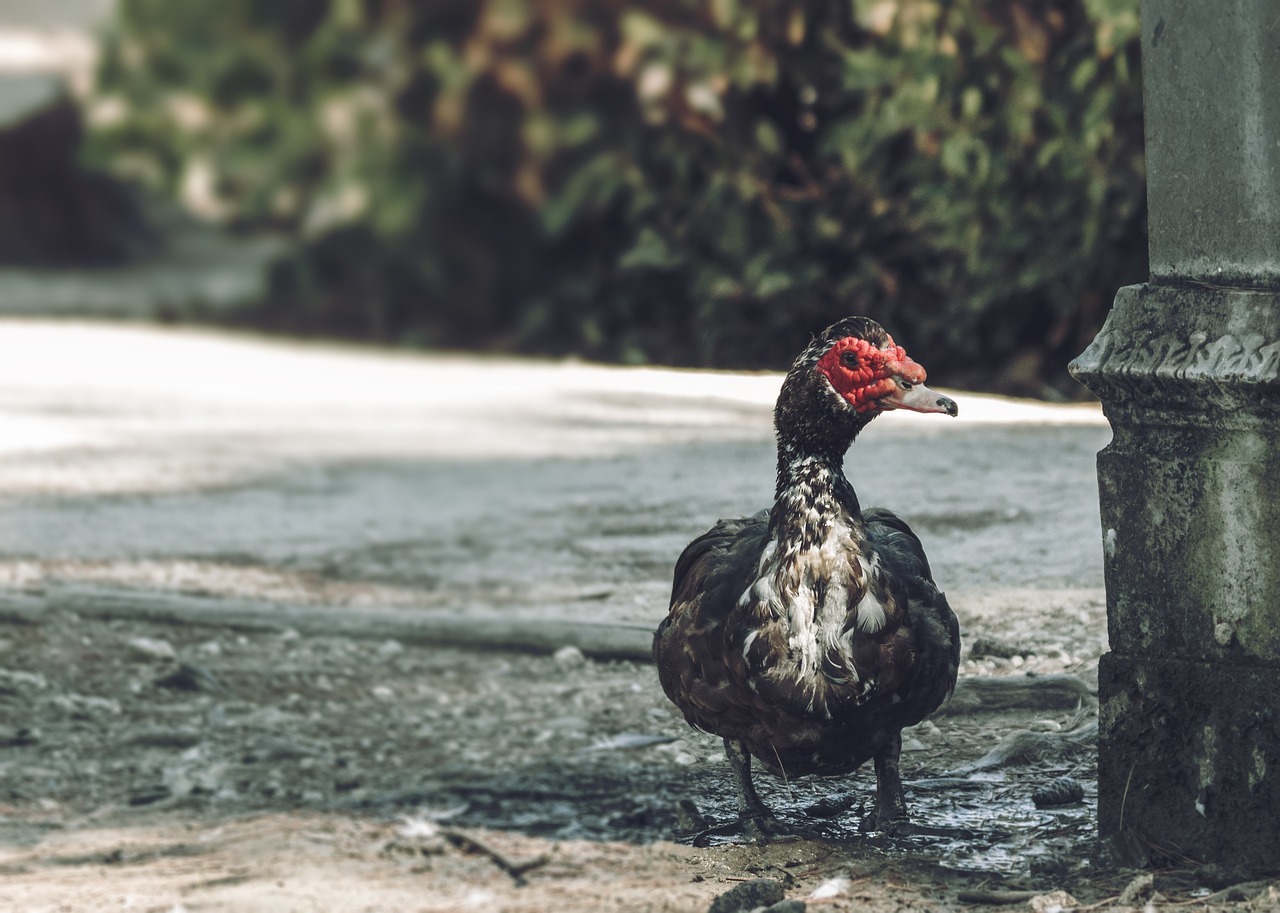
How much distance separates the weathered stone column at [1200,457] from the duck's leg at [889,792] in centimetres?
51

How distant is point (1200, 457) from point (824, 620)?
802 millimetres

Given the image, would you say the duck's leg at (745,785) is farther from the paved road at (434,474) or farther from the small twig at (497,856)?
the paved road at (434,474)

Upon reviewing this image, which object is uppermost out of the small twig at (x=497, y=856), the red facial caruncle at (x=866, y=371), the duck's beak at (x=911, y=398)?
the red facial caruncle at (x=866, y=371)

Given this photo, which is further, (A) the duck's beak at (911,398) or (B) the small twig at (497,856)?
(B) the small twig at (497,856)

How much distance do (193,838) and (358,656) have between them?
1.32m

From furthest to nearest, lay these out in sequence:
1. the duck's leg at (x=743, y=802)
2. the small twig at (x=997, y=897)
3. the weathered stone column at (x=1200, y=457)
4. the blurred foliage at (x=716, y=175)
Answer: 1. the blurred foliage at (x=716, y=175)
2. the duck's leg at (x=743, y=802)
3. the small twig at (x=997, y=897)
4. the weathered stone column at (x=1200, y=457)

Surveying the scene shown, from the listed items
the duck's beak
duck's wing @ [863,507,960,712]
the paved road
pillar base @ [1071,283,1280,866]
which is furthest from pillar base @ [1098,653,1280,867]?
the paved road

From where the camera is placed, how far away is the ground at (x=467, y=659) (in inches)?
152

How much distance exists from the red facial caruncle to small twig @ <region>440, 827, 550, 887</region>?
1.17m

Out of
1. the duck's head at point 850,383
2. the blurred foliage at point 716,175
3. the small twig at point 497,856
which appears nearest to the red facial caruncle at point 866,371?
the duck's head at point 850,383

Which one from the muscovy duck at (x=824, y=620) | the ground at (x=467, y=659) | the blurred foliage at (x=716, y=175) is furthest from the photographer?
the blurred foliage at (x=716, y=175)

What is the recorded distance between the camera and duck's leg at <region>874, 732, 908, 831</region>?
12.9ft

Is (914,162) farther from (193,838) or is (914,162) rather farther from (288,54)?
(193,838)

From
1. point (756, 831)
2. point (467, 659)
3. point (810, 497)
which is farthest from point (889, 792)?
point (467, 659)
